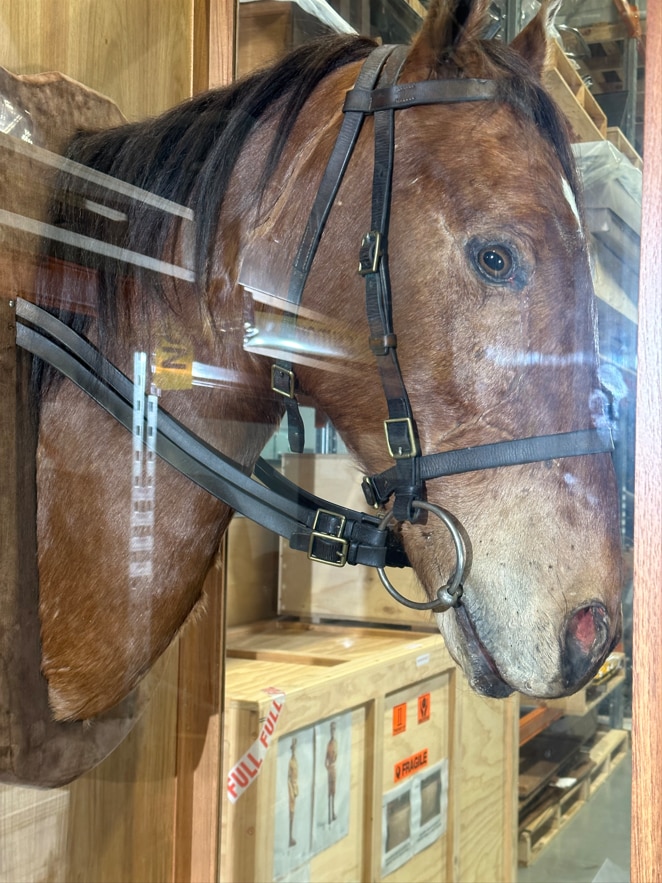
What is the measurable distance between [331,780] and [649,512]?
56 centimetres

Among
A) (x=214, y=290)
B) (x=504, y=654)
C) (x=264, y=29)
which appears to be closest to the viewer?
(x=504, y=654)

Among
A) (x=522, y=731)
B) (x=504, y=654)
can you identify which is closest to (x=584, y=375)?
(x=504, y=654)

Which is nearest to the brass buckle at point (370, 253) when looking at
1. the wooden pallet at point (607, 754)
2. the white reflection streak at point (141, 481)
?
the white reflection streak at point (141, 481)

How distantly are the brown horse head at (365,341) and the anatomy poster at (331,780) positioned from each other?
1.00 feet

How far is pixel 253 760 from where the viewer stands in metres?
1.01

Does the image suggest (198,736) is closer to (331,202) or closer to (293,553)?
(293,553)

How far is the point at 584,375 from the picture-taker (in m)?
0.63

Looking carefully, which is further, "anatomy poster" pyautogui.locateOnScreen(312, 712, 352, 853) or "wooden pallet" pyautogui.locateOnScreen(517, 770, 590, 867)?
"anatomy poster" pyautogui.locateOnScreen(312, 712, 352, 853)

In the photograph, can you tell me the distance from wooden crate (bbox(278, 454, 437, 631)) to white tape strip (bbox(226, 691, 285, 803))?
0.37 ft

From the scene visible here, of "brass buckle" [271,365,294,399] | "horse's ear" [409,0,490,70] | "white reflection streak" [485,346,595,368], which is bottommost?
"brass buckle" [271,365,294,399]

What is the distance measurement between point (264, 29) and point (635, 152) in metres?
0.45

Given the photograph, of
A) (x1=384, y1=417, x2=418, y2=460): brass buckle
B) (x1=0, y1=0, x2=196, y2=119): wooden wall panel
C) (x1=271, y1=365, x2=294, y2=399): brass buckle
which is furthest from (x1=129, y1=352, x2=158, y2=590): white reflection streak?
(x1=0, y1=0, x2=196, y2=119): wooden wall panel

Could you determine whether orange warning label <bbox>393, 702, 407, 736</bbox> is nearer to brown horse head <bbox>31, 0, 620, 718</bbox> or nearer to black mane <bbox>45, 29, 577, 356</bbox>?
brown horse head <bbox>31, 0, 620, 718</bbox>

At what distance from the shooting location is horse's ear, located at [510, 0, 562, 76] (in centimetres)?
69
